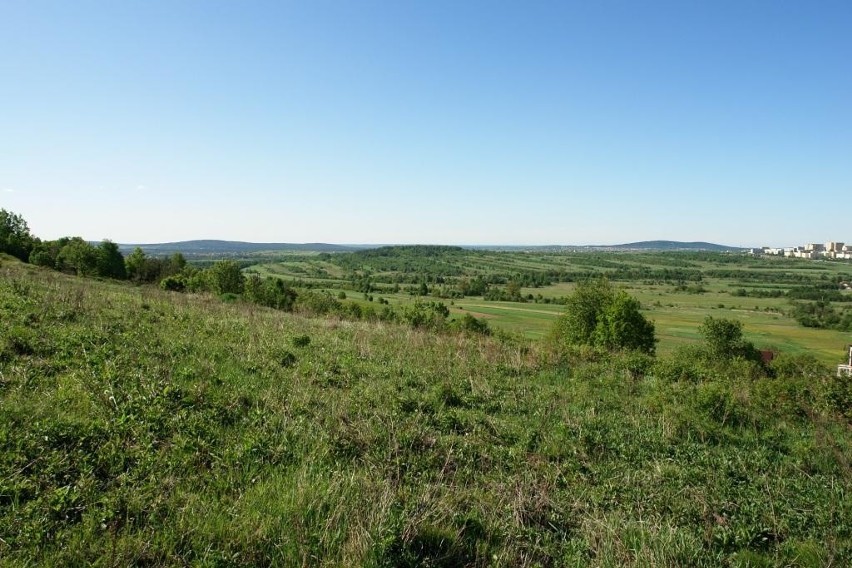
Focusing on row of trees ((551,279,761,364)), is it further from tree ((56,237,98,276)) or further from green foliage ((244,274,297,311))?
tree ((56,237,98,276))

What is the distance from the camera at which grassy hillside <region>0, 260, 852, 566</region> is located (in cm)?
402

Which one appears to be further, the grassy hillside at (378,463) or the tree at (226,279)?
the tree at (226,279)

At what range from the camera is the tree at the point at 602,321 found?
48.8 metres

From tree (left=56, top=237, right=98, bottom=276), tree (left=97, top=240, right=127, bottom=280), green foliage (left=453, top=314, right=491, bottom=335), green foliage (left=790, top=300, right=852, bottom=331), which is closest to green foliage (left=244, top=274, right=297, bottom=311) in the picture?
tree (left=97, top=240, right=127, bottom=280)

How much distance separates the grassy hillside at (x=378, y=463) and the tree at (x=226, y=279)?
208 feet

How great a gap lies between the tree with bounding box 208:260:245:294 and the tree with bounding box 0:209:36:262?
27.9m

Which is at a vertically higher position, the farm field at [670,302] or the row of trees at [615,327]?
the row of trees at [615,327]

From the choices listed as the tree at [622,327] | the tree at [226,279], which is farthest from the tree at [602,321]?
the tree at [226,279]

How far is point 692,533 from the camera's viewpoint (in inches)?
188

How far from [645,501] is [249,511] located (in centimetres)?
443

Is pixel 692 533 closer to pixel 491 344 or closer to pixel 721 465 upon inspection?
pixel 721 465

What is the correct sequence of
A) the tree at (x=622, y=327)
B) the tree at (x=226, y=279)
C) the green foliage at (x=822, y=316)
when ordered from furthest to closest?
the green foliage at (x=822, y=316) < the tree at (x=226, y=279) < the tree at (x=622, y=327)

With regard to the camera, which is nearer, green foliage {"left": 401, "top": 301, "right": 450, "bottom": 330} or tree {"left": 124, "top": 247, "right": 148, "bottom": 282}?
green foliage {"left": 401, "top": 301, "right": 450, "bottom": 330}

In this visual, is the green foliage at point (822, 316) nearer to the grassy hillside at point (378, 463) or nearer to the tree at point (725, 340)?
the tree at point (725, 340)
